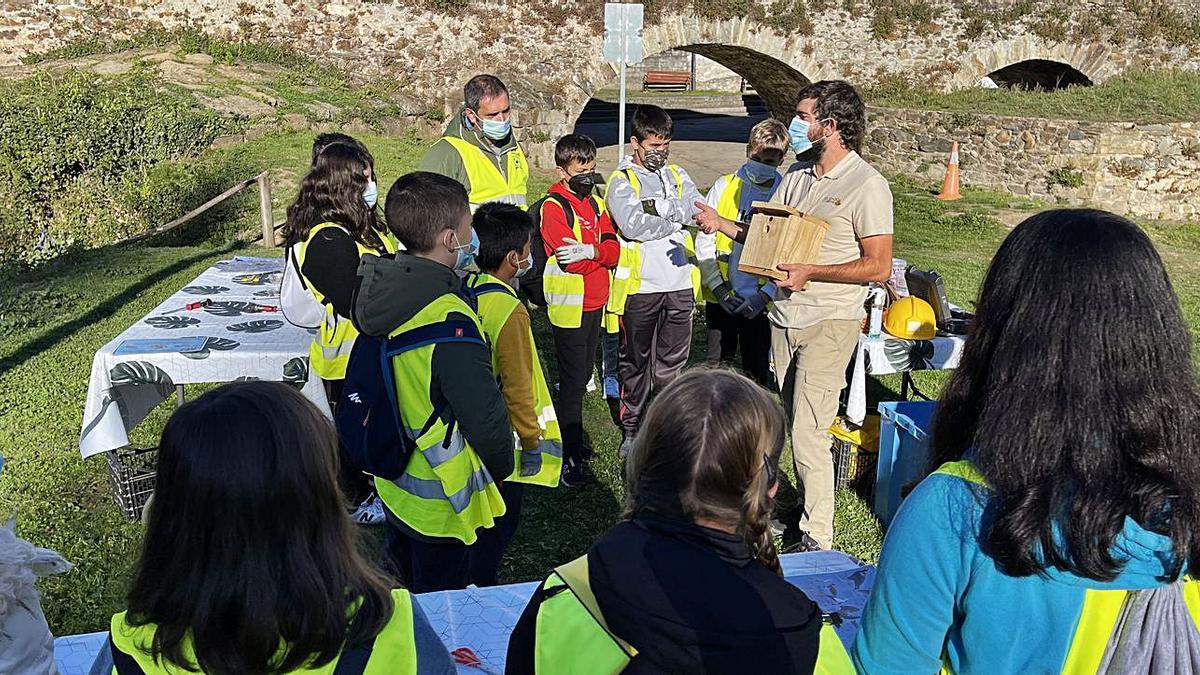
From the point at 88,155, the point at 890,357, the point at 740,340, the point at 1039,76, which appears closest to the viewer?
the point at 890,357

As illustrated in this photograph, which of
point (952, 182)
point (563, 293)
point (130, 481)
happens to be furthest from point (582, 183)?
point (952, 182)

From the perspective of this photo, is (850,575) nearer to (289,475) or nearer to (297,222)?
(289,475)

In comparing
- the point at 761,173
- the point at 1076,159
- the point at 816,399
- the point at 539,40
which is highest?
the point at 539,40

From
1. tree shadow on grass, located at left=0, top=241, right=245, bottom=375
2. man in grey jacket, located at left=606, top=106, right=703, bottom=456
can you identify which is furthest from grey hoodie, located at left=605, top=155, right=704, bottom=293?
tree shadow on grass, located at left=0, top=241, right=245, bottom=375

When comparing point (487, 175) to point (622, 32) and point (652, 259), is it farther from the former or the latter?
point (622, 32)

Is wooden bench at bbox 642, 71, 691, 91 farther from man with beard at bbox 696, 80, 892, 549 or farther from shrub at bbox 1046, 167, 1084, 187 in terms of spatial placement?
man with beard at bbox 696, 80, 892, 549

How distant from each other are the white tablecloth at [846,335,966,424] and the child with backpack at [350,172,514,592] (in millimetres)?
2521

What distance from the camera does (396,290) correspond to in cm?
287

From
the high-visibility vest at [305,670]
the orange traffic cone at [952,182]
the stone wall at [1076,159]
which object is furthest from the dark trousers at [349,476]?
the stone wall at [1076,159]

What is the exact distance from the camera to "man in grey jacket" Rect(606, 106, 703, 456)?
523 cm

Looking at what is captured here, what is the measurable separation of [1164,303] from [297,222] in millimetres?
3457

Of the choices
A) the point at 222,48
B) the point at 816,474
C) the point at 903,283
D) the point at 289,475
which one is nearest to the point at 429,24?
the point at 222,48

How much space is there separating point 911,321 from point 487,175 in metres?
2.43

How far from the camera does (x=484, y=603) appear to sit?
2.71 metres
